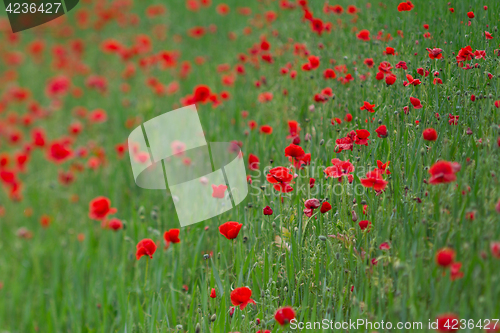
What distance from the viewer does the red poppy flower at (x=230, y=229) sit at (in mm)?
1737

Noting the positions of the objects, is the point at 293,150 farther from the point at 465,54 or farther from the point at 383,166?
the point at 465,54

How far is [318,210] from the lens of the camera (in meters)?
1.93

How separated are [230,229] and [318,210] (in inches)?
17.5

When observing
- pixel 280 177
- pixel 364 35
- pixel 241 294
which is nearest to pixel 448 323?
pixel 241 294

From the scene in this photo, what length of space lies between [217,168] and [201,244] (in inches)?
24.4

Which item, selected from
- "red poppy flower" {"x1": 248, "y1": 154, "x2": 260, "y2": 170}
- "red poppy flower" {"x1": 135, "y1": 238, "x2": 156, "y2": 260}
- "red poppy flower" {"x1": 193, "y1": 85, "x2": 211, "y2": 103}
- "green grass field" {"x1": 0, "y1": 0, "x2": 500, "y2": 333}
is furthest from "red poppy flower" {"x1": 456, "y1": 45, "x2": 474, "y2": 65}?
"red poppy flower" {"x1": 193, "y1": 85, "x2": 211, "y2": 103}

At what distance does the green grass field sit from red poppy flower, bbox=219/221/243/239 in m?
0.22

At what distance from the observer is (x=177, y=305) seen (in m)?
2.22

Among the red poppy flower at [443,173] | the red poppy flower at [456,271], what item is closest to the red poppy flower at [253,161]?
the red poppy flower at [443,173]

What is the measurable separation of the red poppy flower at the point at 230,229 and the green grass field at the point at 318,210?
22cm

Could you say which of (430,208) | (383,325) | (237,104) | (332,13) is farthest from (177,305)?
(332,13)

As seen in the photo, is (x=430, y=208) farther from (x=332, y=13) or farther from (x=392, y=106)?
(x=332, y=13)

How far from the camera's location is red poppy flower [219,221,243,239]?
174cm

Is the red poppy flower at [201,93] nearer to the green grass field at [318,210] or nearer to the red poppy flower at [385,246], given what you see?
the green grass field at [318,210]
